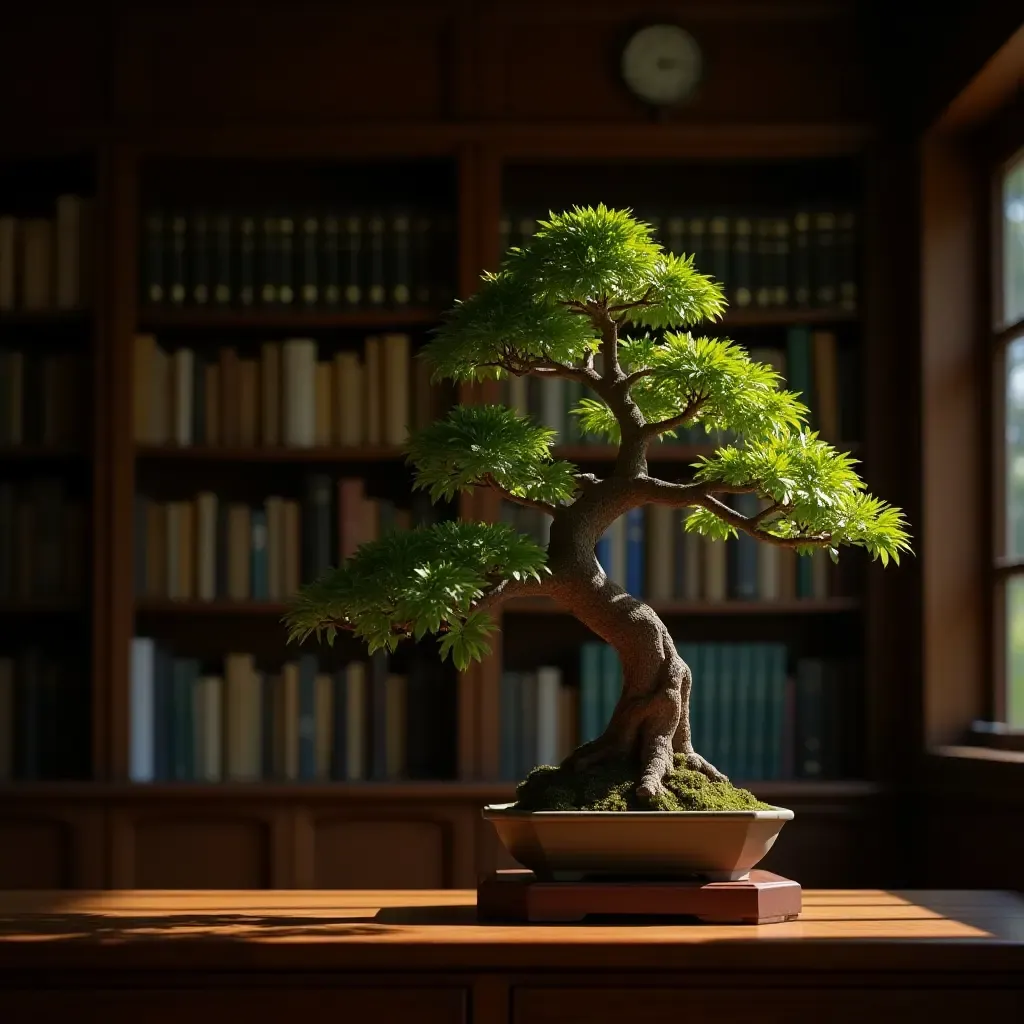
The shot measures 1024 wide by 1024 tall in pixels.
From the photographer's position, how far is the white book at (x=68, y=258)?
3.87 meters

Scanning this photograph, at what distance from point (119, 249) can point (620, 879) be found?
7.96ft

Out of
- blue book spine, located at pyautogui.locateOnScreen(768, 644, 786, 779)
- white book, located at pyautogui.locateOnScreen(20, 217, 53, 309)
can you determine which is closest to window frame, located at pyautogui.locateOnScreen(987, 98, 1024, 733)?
blue book spine, located at pyautogui.locateOnScreen(768, 644, 786, 779)

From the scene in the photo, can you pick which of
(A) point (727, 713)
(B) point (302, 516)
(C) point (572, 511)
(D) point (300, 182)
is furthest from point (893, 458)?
(C) point (572, 511)

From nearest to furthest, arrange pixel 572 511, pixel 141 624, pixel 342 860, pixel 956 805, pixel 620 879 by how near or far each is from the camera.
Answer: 1. pixel 620 879
2. pixel 572 511
3. pixel 956 805
4. pixel 342 860
5. pixel 141 624

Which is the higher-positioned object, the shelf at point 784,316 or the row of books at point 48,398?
the shelf at point 784,316

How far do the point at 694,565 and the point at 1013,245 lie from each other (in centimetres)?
101

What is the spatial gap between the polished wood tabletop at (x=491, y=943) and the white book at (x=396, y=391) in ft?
6.67

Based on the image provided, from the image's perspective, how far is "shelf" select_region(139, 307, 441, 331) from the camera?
151 inches

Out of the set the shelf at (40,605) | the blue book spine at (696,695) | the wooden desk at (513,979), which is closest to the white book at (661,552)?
the blue book spine at (696,695)

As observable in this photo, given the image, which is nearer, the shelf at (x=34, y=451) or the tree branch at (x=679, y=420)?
the tree branch at (x=679, y=420)

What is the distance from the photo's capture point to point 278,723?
150 inches

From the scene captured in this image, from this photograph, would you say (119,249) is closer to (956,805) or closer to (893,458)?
(893,458)

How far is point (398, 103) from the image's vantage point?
383cm

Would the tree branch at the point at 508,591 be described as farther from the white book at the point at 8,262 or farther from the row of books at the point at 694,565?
the white book at the point at 8,262
